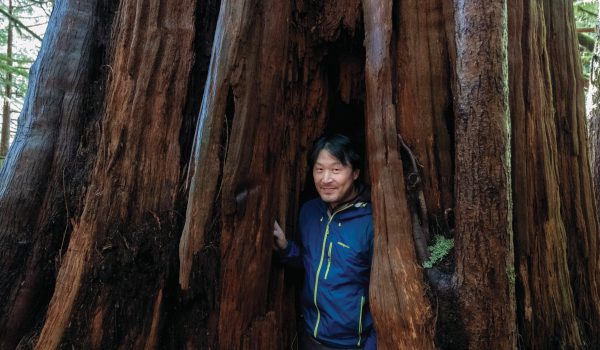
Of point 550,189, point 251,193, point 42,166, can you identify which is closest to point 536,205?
point 550,189

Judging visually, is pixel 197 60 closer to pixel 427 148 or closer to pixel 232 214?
pixel 232 214

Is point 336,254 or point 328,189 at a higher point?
point 328,189

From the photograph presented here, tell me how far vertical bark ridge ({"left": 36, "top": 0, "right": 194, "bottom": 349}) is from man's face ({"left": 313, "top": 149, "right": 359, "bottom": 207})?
0.93m

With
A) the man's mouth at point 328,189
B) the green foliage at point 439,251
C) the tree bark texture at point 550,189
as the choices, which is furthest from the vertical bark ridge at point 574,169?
the man's mouth at point 328,189

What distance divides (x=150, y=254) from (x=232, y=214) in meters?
0.57

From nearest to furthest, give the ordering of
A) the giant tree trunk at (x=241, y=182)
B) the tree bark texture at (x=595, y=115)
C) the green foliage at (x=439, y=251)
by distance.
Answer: the green foliage at (x=439, y=251)
the giant tree trunk at (x=241, y=182)
the tree bark texture at (x=595, y=115)

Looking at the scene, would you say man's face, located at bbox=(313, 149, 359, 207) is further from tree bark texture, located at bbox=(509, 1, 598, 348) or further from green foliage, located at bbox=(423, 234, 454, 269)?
tree bark texture, located at bbox=(509, 1, 598, 348)

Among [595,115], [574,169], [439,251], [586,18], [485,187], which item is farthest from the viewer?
[586,18]

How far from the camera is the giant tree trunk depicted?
7.47 feet

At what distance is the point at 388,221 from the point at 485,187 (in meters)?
0.55

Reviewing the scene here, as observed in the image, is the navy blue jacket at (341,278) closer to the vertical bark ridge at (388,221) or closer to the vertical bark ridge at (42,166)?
the vertical bark ridge at (388,221)

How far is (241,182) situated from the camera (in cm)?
243

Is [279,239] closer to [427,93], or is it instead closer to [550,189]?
[427,93]

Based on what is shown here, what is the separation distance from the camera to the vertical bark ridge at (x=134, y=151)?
2.40 meters
